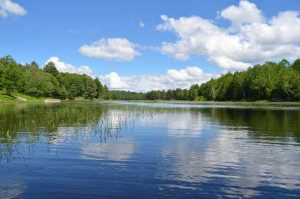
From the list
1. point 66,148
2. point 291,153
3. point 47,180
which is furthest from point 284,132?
point 47,180

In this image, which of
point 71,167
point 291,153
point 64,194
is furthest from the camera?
point 291,153

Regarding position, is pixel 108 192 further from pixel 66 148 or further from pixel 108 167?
pixel 66 148

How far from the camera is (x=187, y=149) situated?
103 feet

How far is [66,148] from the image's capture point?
30688mm

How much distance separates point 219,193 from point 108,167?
25.7ft

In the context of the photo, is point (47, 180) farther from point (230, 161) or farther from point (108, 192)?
point (230, 161)

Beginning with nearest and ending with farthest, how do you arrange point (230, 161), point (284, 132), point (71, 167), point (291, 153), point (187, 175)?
point (187, 175) < point (71, 167) < point (230, 161) < point (291, 153) < point (284, 132)

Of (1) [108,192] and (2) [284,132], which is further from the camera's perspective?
(2) [284,132]

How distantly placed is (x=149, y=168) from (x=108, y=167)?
2.43m

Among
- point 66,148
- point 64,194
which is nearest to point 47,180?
point 64,194

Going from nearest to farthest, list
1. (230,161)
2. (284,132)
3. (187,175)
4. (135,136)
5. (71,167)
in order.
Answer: (187,175), (71,167), (230,161), (135,136), (284,132)

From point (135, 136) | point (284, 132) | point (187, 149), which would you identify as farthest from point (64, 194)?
point (284, 132)

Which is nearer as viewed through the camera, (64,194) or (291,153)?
(64,194)

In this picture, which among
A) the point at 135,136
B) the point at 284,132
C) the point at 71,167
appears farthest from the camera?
the point at 284,132
